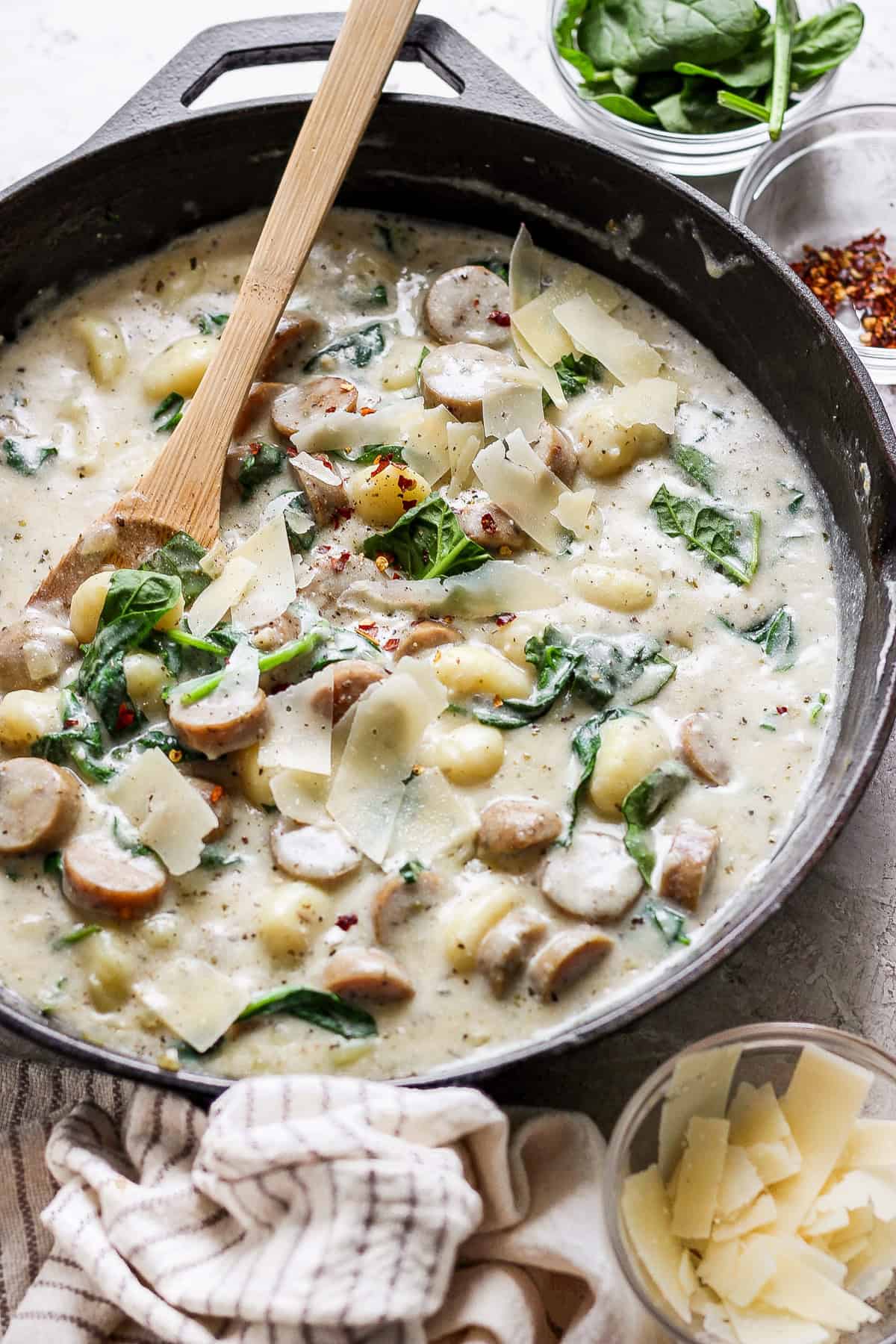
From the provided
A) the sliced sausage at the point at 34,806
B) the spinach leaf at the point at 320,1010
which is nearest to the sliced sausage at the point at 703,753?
the spinach leaf at the point at 320,1010

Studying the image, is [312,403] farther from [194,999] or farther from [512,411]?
[194,999]

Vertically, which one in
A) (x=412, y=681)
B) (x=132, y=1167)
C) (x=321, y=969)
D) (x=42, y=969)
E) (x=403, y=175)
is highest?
(x=403, y=175)

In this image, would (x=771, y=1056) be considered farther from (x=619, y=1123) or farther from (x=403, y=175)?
(x=403, y=175)

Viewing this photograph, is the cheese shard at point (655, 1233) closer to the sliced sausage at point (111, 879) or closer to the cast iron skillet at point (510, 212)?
the cast iron skillet at point (510, 212)

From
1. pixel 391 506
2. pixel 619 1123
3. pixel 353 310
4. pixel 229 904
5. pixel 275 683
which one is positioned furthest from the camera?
pixel 353 310

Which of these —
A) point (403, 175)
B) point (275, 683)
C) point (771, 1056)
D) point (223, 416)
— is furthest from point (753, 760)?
point (403, 175)
